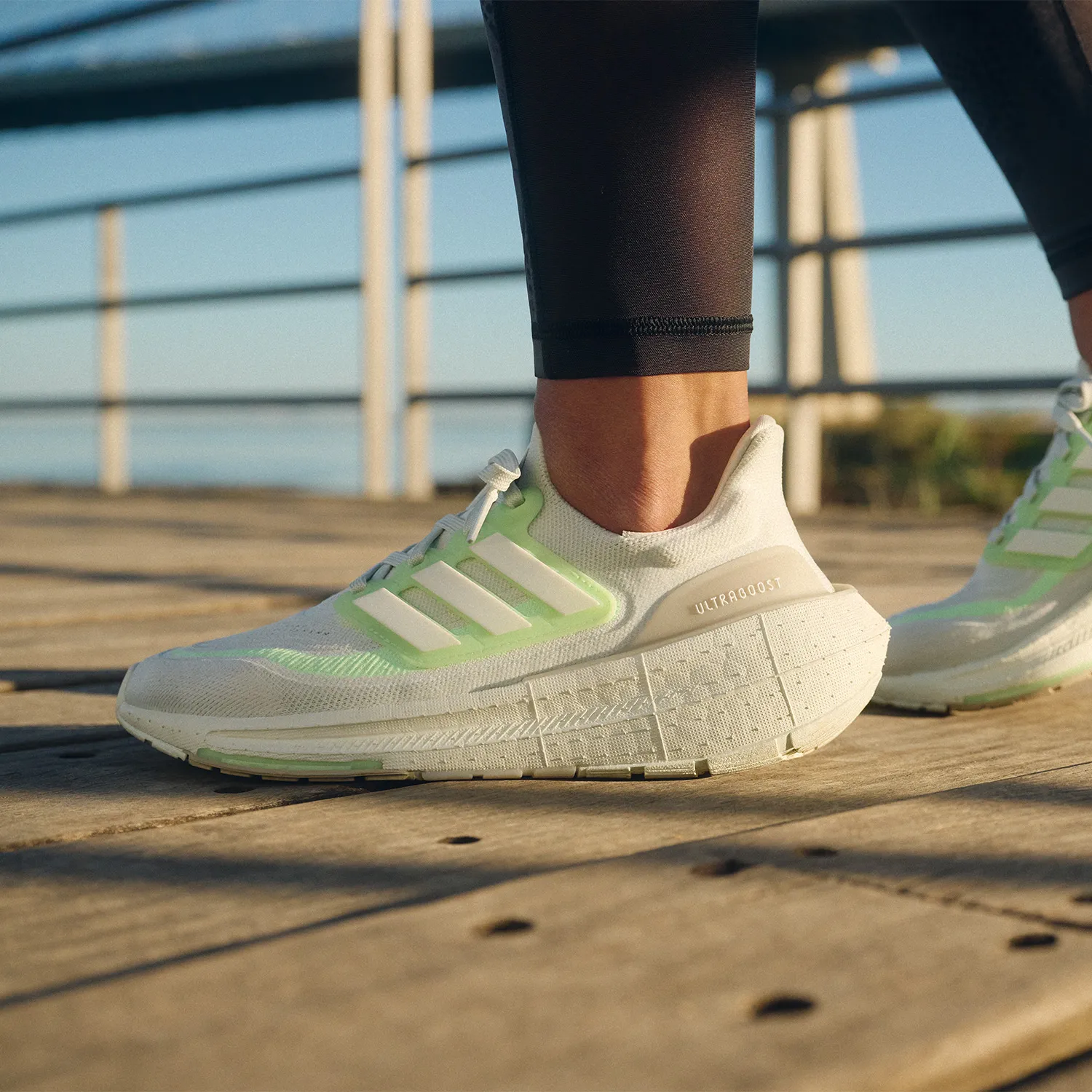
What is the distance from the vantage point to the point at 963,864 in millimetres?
569

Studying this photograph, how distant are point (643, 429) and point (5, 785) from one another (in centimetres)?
42

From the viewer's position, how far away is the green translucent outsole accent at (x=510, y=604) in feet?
2.61

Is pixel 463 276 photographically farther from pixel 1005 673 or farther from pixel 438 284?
pixel 1005 673

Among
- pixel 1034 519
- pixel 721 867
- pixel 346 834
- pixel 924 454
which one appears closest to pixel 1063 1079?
pixel 721 867

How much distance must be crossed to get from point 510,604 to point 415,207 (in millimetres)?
3149

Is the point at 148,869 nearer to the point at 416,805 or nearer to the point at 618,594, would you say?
the point at 416,805

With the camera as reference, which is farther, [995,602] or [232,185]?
[232,185]

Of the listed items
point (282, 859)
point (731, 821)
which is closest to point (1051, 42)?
point (731, 821)

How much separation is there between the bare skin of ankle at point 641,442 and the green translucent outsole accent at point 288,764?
202 millimetres

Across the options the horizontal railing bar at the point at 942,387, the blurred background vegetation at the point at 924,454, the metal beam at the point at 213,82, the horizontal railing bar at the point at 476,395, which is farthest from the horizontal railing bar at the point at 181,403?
the metal beam at the point at 213,82

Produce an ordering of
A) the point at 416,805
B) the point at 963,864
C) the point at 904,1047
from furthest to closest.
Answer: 1. the point at 416,805
2. the point at 963,864
3. the point at 904,1047

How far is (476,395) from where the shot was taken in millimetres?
3539

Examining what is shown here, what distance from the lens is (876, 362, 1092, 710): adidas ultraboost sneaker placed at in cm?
97

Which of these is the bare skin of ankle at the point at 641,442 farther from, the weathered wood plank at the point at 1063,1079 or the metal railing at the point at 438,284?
the metal railing at the point at 438,284
